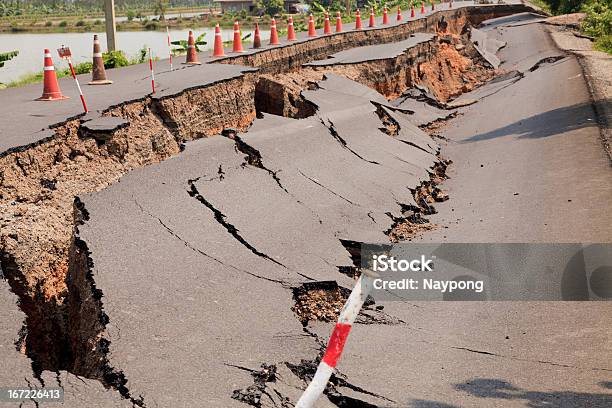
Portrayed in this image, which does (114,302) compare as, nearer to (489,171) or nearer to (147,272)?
(147,272)

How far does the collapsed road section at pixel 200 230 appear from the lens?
5.07 meters

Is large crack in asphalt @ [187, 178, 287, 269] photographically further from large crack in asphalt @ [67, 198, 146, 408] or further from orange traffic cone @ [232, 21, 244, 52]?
orange traffic cone @ [232, 21, 244, 52]

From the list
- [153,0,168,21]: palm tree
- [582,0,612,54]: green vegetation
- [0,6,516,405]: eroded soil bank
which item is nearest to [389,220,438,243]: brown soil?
[0,6,516,405]: eroded soil bank

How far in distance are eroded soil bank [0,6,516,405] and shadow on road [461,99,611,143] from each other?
130 inches

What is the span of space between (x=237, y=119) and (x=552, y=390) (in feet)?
24.4

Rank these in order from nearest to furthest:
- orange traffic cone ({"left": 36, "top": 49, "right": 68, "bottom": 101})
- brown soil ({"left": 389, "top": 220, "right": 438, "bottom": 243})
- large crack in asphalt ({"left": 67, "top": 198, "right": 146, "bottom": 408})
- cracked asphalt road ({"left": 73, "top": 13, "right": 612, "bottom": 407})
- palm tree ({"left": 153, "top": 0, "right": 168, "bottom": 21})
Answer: large crack in asphalt ({"left": 67, "top": 198, "right": 146, "bottom": 408}), cracked asphalt road ({"left": 73, "top": 13, "right": 612, "bottom": 407}), brown soil ({"left": 389, "top": 220, "right": 438, "bottom": 243}), orange traffic cone ({"left": 36, "top": 49, "right": 68, "bottom": 101}), palm tree ({"left": 153, "top": 0, "right": 168, "bottom": 21})

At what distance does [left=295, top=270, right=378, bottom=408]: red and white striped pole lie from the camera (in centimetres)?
335

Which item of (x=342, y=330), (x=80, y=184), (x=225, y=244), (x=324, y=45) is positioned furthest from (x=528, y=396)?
(x=324, y=45)

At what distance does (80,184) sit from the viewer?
786 cm

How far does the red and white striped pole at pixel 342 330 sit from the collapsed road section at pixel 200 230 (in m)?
1.05

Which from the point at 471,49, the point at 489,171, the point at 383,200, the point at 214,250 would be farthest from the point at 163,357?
the point at 471,49

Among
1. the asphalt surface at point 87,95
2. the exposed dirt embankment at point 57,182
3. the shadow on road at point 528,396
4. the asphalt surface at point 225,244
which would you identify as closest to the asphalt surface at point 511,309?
the shadow on road at point 528,396

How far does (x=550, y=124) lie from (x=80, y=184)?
37.1 feet

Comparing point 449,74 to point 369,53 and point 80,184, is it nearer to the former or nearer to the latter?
point 369,53
